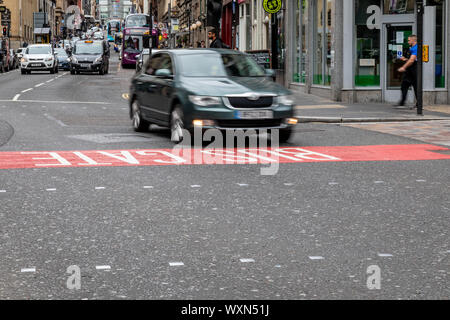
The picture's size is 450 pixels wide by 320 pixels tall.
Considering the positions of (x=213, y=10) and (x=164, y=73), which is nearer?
(x=164, y=73)

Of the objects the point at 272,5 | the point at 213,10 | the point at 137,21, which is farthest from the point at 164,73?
the point at 137,21

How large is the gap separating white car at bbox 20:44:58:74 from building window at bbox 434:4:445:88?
33.6m

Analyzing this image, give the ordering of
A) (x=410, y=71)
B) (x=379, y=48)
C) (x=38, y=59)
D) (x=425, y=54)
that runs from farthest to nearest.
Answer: (x=38, y=59) → (x=379, y=48) → (x=410, y=71) → (x=425, y=54)

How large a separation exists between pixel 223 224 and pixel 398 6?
1892 centimetres

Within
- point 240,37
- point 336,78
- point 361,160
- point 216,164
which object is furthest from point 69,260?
point 240,37

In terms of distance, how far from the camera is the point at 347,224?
7227 mm

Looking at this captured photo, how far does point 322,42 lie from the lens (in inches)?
1082

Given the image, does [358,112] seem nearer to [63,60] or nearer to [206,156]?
[206,156]

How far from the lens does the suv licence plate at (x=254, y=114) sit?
13.2 metres

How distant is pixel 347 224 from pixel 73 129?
10.4m

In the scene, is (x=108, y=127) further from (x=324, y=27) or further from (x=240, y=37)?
(x=240, y=37)

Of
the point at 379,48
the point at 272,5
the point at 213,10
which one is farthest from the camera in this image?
the point at 379,48

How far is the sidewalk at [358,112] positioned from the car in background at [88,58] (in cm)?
2759

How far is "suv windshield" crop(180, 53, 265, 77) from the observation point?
14.5 meters
